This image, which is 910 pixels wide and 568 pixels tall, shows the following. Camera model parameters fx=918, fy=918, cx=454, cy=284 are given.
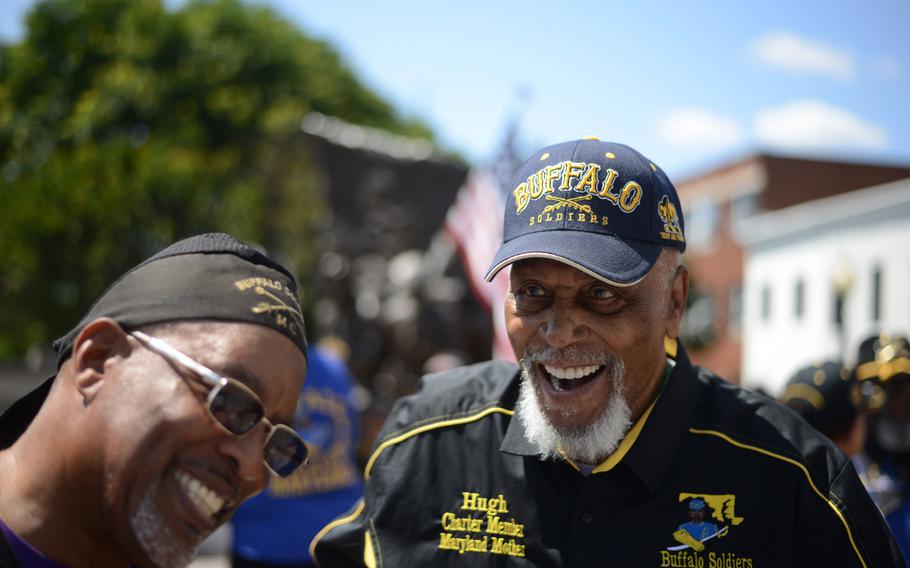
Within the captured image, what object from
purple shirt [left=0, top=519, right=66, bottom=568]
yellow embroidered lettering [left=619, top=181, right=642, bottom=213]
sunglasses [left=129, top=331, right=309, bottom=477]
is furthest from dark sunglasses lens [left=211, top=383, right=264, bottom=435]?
yellow embroidered lettering [left=619, top=181, right=642, bottom=213]

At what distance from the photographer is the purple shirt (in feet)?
5.89

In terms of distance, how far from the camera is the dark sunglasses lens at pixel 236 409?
6.16 feet

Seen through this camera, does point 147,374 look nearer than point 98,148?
Yes

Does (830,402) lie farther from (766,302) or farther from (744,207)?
(744,207)

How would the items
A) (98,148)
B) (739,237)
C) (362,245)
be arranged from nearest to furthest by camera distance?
(362,245) → (98,148) → (739,237)

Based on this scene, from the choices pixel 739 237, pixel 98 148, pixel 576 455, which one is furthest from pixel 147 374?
pixel 739 237

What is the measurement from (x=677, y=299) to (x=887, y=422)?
192 cm

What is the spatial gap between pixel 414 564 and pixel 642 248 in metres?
1.08

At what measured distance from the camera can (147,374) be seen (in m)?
1.85

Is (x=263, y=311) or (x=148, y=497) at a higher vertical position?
(x=263, y=311)

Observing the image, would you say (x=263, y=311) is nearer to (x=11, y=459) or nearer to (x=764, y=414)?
(x=11, y=459)

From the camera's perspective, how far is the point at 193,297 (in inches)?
76.0

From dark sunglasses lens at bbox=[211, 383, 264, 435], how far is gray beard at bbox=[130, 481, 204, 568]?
178 millimetres

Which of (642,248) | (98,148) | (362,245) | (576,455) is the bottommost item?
(576,455)
